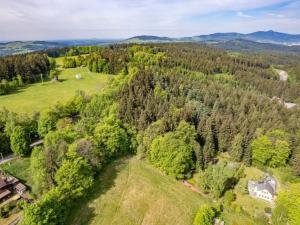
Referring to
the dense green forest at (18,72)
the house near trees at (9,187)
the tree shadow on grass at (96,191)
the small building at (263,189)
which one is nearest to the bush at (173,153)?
the tree shadow on grass at (96,191)

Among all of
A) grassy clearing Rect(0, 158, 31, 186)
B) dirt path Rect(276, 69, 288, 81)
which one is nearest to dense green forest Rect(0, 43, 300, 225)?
grassy clearing Rect(0, 158, 31, 186)

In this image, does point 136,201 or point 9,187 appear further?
point 9,187

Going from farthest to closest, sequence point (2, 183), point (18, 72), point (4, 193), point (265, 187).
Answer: point (18, 72)
point (265, 187)
point (2, 183)
point (4, 193)

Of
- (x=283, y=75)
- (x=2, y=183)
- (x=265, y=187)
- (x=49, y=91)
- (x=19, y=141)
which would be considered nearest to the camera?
(x=2, y=183)

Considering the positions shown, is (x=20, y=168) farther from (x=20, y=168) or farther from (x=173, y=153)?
(x=173, y=153)

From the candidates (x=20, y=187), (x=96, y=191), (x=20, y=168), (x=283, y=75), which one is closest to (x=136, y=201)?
(x=96, y=191)

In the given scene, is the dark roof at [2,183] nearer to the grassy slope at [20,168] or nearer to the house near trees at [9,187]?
the house near trees at [9,187]

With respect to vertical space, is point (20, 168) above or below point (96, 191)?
above
